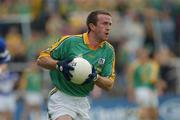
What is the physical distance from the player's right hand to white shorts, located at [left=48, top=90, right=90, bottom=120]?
0.46 meters

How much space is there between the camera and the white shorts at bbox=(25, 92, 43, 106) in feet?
58.7

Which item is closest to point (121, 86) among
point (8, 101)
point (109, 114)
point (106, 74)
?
→ point (109, 114)

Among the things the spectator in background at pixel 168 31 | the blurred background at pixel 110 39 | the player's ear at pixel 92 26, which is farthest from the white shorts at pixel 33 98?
the player's ear at pixel 92 26

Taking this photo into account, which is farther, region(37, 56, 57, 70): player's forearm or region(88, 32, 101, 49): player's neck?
region(88, 32, 101, 49): player's neck

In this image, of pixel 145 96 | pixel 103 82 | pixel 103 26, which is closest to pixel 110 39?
pixel 145 96

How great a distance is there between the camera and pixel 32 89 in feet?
60.3

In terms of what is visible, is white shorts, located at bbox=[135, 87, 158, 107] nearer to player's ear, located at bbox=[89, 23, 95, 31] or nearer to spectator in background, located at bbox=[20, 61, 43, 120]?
spectator in background, located at bbox=[20, 61, 43, 120]

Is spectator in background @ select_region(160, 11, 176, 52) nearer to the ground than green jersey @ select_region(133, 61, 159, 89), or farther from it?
farther from it

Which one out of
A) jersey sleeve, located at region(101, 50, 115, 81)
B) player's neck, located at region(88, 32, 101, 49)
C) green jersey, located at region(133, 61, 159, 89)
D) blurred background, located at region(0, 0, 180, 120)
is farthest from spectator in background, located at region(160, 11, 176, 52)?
player's neck, located at region(88, 32, 101, 49)

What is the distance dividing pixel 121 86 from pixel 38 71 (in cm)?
211

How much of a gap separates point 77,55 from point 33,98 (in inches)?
366

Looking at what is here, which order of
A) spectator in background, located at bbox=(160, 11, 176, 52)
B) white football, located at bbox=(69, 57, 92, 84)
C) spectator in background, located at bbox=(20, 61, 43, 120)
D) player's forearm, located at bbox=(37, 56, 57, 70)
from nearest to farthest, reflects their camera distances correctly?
1. white football, located at bbox=(69, 57, 92, 84)
2. player's forearm, located at bbox=(37, 56, 57, 70)
3. spectator in background, located at bbox=(20, 61, 43, 120)
4. spectator in background, located at bbox=(160, 11, 176, 52)

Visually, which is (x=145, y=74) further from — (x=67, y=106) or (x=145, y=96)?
(x=67, y=106)

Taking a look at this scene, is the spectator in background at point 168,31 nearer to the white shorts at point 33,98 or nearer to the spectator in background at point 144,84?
the spectator in background at point 144,84
